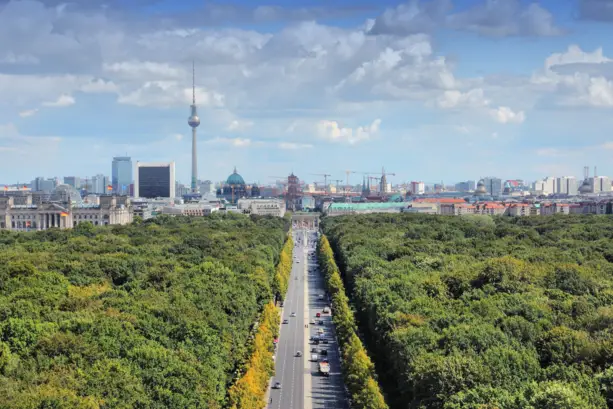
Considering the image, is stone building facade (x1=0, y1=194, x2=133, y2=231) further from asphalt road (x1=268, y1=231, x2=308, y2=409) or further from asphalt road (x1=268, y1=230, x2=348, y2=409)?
asphalt road (x1=268, y1=231, x2=308, y2=409)

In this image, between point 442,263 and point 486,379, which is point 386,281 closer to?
point 442,263

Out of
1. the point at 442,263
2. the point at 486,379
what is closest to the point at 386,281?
the point at 442,263

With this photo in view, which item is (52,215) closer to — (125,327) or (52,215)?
(52,215)

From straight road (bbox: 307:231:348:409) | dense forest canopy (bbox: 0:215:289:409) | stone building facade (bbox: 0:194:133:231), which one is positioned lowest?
straight road (bbox: 307:231:348:409)

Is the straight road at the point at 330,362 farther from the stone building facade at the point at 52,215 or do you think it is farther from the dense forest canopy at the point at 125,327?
the stone building facade at the point at 52,215

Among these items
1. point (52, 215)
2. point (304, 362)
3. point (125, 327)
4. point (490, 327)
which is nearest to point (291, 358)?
point (304, 362)

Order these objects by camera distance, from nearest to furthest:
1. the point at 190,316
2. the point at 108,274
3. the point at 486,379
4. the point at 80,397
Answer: the point at 80,397
the point at 486,379
the point at 190,316
the point at 108,274

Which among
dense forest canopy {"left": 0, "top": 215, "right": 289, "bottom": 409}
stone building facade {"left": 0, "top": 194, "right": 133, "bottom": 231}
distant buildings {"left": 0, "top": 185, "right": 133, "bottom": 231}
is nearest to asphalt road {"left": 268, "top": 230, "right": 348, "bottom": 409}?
dense forest canopy {"left": 0, "top": 215, "right": 289, "bottom": 409}
